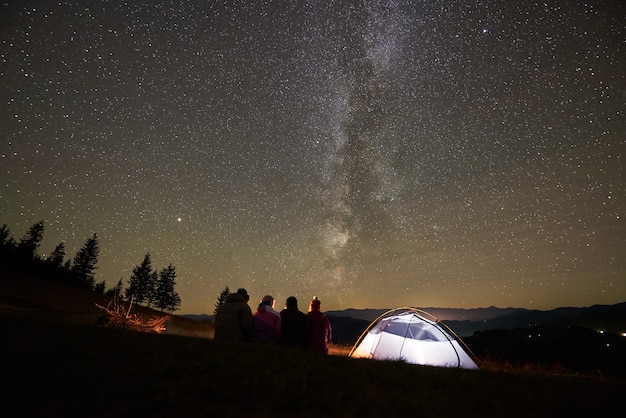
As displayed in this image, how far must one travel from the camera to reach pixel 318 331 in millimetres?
8867

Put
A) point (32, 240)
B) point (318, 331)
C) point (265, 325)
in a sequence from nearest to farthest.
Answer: point (265, 325), point (318, 331), point (32, 240)

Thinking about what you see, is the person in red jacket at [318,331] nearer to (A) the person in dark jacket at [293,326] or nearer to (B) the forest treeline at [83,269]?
(A) the person in dark jacket at [293,326]

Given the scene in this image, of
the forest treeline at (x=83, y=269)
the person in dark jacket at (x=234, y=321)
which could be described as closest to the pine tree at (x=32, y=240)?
the forest treeline at (x=83, y=269)

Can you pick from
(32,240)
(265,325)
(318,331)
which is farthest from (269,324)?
(32,240)

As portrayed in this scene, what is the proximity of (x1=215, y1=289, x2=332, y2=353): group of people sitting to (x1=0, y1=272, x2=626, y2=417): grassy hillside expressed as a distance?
325cm

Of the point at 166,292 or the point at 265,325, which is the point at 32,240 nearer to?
the point at 166,292

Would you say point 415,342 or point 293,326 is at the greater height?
point 293,326

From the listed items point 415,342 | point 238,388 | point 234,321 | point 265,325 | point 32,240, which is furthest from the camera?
point 32,240

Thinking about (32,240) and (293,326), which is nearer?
(293,326)

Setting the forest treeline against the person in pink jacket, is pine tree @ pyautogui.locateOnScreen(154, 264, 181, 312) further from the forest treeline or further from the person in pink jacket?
the person in pink jacket

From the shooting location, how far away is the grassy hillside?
2.95m

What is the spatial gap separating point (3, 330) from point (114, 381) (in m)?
3.03

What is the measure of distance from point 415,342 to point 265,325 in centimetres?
563

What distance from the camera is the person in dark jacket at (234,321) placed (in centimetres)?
796
